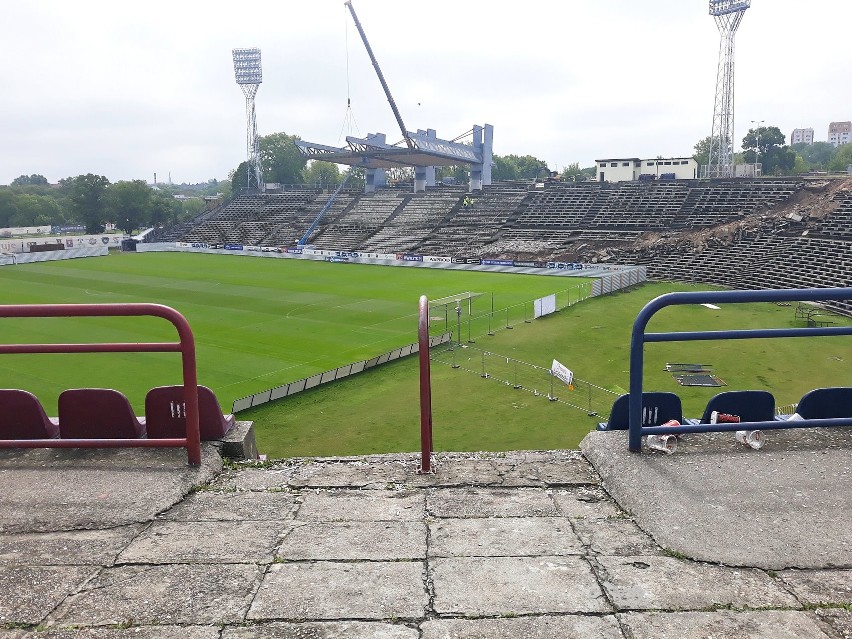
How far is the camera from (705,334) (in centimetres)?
571

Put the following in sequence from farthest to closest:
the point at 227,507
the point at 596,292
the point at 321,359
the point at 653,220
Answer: the point at 653,220 → the point at 596,292 → the point at 321,359 → the point at 227,507

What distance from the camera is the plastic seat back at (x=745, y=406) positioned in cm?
684

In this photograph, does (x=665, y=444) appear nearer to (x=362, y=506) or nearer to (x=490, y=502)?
(x=490, y=502)

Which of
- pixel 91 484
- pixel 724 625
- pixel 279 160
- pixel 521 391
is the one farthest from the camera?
pixel 279 160

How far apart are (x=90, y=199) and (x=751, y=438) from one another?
12377 cm

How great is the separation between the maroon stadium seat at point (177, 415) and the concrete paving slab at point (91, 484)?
9.2 inches

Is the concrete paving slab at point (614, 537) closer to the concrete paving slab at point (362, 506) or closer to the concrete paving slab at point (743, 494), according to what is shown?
the concrete paving slab at point (743, 494)

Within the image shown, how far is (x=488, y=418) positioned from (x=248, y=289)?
34.4m

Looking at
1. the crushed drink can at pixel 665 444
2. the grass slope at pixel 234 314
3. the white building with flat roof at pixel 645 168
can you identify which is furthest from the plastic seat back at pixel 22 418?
the white building with flat roof at pixel 645 168

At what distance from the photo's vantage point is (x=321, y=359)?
2945 cm

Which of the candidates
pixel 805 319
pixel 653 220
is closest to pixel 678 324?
pixel 805 319

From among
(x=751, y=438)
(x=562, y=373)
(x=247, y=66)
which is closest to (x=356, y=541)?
(x=751, y=438)

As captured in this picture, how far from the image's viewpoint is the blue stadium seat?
6.62 metres

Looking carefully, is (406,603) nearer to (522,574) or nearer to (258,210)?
(522,574)
